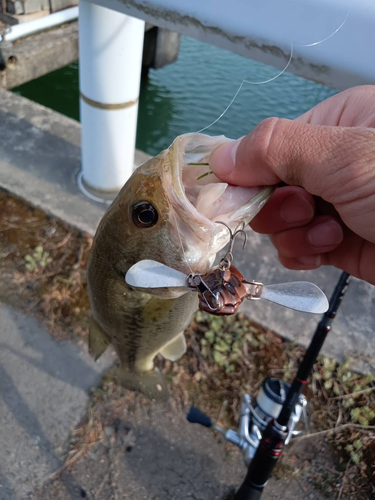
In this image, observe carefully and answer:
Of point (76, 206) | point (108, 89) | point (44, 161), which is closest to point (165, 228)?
point (108, 89)

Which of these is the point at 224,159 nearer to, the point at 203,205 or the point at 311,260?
the point at 203,205

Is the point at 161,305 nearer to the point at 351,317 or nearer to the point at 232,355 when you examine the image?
the point at 232,355

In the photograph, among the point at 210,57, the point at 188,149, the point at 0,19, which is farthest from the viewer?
the point at 210,57

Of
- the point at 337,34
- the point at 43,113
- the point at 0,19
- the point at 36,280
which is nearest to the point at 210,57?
the point at 0,19

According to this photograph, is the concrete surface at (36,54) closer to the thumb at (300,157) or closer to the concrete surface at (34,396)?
the concrete surface at (34,396)

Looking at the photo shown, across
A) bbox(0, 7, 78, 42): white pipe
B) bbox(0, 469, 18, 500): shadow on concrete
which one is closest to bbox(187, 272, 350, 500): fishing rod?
bbox(0, 469, 18, 500): shadow on concrete

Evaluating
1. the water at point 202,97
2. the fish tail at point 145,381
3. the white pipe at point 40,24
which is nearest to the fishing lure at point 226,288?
the fish tail at point 145,381

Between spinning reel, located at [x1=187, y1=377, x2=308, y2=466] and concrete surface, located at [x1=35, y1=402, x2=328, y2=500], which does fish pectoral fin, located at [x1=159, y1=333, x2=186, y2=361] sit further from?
concrete surface, located at [x1=35, y1=402, x2=328, y2=500]
